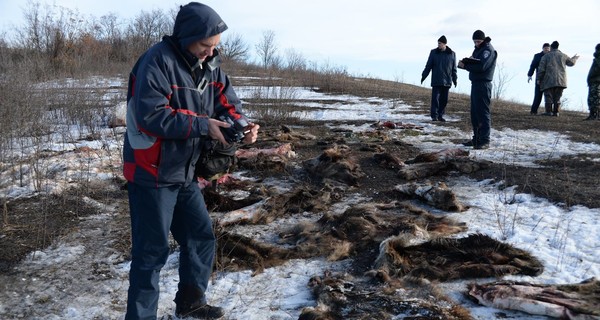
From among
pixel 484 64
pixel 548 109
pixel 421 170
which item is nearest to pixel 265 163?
pixel 421 170

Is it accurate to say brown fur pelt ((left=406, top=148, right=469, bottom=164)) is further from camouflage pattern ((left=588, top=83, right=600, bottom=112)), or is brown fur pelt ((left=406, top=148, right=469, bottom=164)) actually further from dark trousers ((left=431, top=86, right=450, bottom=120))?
camouflage pattern ((left=588, top=83, right=600, bottom=112))

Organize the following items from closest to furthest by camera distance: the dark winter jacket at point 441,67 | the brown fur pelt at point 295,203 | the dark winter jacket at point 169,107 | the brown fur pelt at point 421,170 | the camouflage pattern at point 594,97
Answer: the dark winter jacket at point 169,107
the brown fur pelt at point 295,203
the brown fur pelt at point 421,170
the dark winter jacket at point 441,67
the camouflage pattern at point 594,97

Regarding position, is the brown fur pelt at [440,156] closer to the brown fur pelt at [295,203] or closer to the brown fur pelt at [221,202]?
the brown fur pelt at [295,203]

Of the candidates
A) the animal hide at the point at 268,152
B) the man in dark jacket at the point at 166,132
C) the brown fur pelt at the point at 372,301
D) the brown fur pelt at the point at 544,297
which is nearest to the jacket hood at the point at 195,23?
the man in dark jacket at the point at 166,132

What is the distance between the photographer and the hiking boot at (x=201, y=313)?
3.32 metres

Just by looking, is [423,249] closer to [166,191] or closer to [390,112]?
[166,191]

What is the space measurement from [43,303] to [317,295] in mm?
1962

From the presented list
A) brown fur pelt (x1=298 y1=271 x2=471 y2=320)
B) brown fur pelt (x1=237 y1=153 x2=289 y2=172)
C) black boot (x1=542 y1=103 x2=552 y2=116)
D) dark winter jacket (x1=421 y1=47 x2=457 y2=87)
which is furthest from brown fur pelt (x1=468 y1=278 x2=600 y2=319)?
black boot (x1=542 y1=103 x2=552 y2=116)

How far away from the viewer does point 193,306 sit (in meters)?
3.31

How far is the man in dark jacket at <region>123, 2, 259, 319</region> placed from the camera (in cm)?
271

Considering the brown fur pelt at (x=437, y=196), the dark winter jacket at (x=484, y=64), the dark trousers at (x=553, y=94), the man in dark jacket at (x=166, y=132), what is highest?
the dark winter jacket at (x=484, y=64)

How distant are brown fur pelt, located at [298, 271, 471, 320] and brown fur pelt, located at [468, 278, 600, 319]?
267mm

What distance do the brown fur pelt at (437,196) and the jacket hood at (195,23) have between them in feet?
11.6

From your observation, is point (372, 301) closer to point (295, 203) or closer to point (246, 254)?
point (246, 254)
